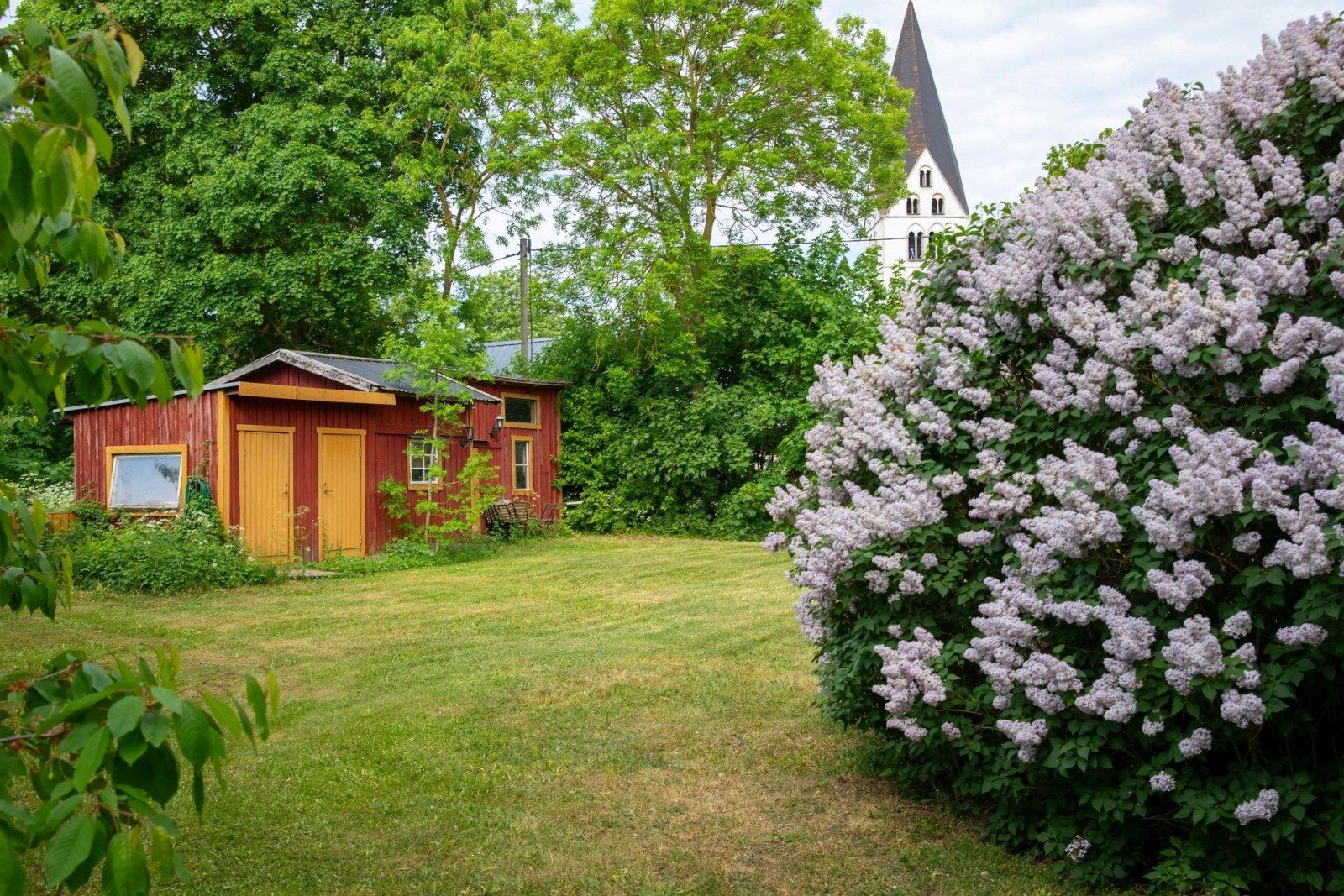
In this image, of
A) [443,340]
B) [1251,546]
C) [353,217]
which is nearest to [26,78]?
[1251,546]

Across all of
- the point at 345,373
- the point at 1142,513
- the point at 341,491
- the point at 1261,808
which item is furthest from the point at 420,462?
the point at 1261,808

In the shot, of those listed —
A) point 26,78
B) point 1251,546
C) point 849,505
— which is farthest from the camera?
point 849,505

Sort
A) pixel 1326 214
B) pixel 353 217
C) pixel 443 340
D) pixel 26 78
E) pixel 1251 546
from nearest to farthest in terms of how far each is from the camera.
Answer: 1. pixel 26 78
2. pixel 1251 546
3. pixel 1326 214
4. pixel 443 340
5. pixel 353 217

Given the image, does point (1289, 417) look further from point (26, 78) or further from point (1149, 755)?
point (26, 78)

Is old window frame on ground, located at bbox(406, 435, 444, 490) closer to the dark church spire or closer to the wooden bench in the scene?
the wooden bench

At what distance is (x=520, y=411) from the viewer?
2012 centimetres

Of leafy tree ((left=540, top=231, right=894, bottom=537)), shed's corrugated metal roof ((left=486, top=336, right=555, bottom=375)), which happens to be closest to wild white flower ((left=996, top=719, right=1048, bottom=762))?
leafy tree ((left=540, top=231, right=894, bottom=537))

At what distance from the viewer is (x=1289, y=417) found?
10.7ft

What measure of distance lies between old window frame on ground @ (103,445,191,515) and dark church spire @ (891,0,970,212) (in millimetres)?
45569

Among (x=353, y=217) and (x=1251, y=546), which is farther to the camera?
(x=353, y=217)

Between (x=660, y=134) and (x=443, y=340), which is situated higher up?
(x=660, y=134)

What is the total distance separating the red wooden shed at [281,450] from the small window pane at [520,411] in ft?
8.65

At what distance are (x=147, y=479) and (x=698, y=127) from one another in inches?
483

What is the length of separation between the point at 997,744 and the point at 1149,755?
1.98ft
